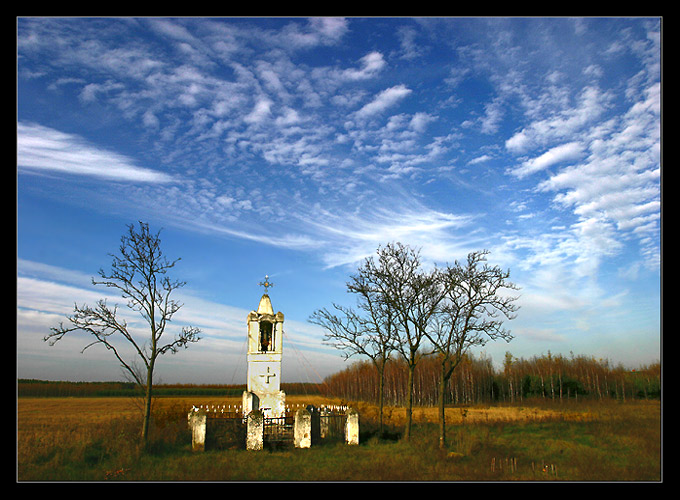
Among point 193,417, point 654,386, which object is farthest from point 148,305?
point 654,386

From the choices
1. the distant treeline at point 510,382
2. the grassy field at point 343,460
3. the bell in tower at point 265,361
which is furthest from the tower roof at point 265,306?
the distant treeline at point 510,382

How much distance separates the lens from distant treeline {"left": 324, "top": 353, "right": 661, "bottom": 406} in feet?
201

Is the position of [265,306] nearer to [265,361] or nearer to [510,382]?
[265,361]

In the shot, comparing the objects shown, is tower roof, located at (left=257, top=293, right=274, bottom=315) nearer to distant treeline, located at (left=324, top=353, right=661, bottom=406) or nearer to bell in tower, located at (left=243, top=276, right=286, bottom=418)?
bell in tower, located at (left=243, top=276, right=286, bottom=418)

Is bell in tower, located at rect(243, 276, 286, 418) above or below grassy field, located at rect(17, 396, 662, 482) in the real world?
above

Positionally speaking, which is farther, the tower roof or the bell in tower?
the tower roof

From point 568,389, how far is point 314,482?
5707 cm

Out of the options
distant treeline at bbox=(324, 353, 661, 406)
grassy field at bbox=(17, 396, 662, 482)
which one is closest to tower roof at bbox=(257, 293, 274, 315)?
grassy field at bbox=(17, 396, 662, 482)

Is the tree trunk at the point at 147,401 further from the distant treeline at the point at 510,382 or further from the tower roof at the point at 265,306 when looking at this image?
the distant treeline at the point at 510,382

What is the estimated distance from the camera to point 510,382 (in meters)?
64.8

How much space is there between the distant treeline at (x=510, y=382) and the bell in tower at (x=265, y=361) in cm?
3768

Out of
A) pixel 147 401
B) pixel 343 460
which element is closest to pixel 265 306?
pixel 147 401

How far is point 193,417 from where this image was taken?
60.3ft

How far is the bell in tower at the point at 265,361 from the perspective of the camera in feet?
72.3
